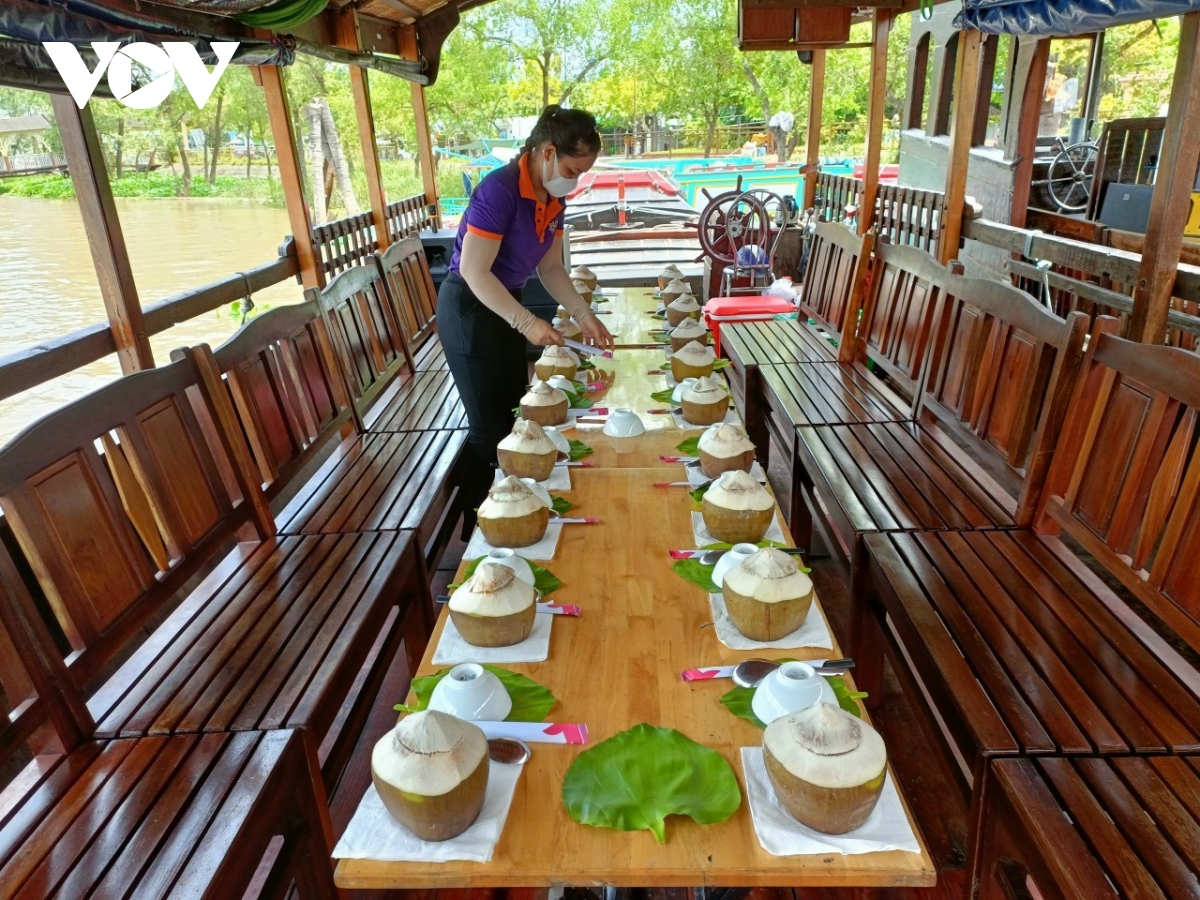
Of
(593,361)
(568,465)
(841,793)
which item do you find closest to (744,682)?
(841,793)

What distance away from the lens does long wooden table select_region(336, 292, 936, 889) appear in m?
0.97

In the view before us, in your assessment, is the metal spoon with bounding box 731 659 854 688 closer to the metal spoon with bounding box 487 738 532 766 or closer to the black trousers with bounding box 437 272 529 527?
the metal spoon with bounding box 487 738 532 766

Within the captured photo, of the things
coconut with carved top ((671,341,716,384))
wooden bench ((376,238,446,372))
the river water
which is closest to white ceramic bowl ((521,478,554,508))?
coconut with carved top ((671,341,716,384))

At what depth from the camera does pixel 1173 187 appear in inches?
Result: 105

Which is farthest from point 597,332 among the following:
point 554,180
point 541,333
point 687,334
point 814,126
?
point 814,126

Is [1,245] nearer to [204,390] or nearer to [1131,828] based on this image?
[204,390]

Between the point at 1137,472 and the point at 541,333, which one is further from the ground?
the point at 541,333

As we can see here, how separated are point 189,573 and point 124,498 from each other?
24 cm

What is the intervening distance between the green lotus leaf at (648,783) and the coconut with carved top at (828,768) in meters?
0.09

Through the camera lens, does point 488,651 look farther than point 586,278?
No

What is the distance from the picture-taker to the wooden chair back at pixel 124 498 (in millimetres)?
1467

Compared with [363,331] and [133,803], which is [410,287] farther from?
[133,803]

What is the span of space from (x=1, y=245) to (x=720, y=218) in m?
12.2

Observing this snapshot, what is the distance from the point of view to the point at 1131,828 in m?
1.15
